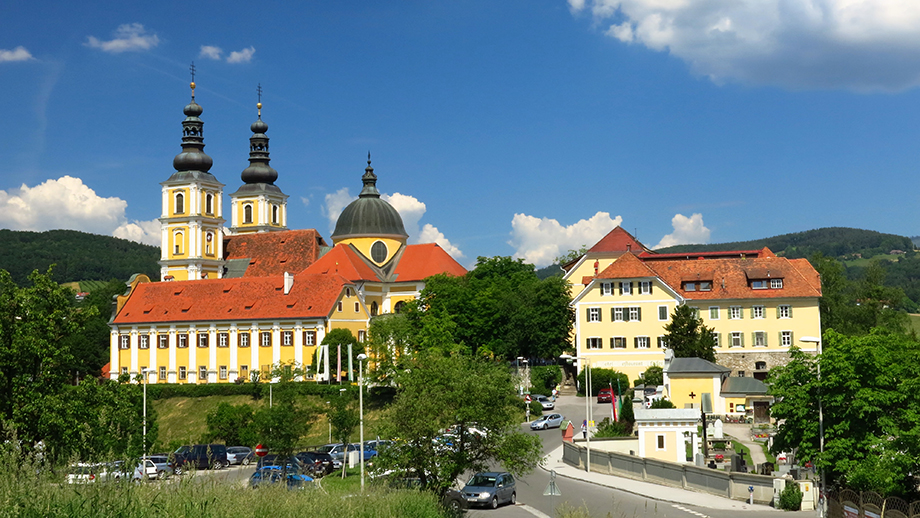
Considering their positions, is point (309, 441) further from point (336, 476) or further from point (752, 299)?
point (752, 299)

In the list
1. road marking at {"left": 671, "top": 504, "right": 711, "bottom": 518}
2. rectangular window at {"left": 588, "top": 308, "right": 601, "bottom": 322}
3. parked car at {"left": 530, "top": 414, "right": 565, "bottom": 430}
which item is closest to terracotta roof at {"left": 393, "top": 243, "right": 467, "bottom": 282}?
rectangular window at {"left": 588, "top": 308, "right": 601, "bottom": 322}

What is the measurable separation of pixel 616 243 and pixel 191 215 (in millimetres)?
50320

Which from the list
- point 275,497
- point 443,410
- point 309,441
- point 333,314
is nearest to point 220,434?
point 309,441

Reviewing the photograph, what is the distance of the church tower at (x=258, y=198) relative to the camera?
412ft

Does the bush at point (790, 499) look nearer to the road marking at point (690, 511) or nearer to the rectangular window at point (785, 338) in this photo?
the road marking at point (690, 511)

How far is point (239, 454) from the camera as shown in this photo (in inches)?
2068

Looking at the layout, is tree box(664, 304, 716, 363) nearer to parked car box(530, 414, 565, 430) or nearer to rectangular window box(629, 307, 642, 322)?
rectangular window box(629, 307, 642, 322)

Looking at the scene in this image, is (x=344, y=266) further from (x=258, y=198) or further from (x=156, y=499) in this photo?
(x=156, y=499)

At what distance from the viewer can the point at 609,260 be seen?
93.8 m

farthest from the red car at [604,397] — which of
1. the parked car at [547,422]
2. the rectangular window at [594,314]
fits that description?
the parked car at [547,422]

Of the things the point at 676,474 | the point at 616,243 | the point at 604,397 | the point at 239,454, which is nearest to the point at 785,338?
the point at 604,397

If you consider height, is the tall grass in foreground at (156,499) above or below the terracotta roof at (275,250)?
below

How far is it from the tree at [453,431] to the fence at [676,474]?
8.71 m

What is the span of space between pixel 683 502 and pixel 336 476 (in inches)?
659
